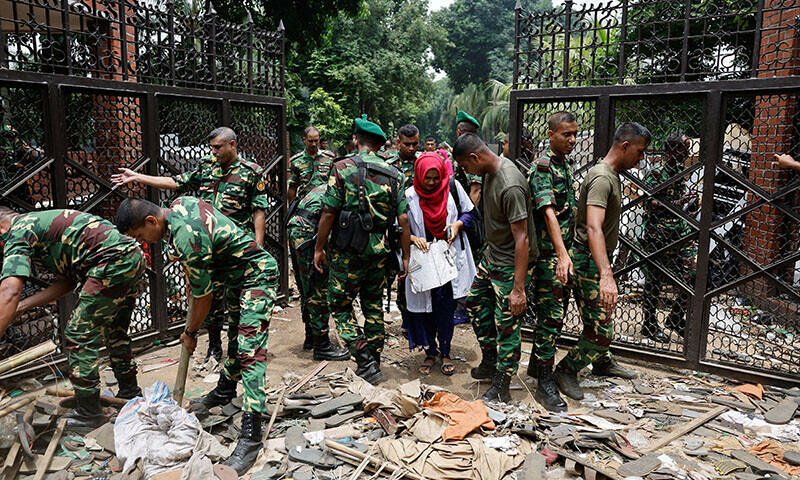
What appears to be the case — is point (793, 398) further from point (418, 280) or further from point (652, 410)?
point (418, 280)

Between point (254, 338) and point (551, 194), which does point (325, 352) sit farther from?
point (551, 194)

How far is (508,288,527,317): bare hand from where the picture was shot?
4.08 metres

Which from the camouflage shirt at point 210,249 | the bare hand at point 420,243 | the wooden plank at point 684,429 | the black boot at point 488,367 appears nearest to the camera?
the camouflage shirt at point 210,249

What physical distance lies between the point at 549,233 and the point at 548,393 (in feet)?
4.20

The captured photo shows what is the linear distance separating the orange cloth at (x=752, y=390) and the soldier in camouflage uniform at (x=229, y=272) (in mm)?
3895

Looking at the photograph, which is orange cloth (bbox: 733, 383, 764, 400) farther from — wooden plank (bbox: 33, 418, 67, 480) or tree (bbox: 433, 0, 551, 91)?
tree (bbox: 433, 0, 551, 91)

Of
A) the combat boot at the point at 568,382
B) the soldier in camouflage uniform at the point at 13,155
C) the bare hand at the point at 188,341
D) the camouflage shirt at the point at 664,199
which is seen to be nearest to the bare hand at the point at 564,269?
the combat boot at the point at 568,382

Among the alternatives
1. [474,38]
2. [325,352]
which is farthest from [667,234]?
[474,38]

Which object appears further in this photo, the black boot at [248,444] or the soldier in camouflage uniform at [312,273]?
the soldier in camouflage uniform at [312,273]

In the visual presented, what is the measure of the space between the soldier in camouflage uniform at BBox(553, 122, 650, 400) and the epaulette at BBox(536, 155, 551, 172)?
1.03 ft

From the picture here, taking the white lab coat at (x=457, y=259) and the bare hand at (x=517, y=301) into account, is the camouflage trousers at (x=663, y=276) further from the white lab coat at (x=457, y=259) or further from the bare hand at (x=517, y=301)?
the bare hand at (x=517, y=301)

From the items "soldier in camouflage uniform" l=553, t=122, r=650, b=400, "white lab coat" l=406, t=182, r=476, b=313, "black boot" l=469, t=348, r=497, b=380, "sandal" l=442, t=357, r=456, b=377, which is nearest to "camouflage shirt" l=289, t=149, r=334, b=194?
"white lab coat" l=406, t=182, r=476, b=313

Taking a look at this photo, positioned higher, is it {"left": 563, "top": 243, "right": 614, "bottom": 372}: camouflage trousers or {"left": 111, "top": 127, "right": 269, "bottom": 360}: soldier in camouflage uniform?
{"left": 111, "top": 127, "right": 269, "bottom": 360}: soldier in camouflage uniform

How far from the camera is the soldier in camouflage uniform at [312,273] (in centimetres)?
542
